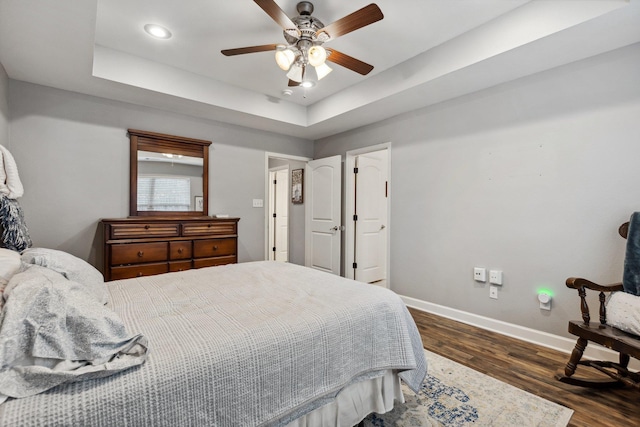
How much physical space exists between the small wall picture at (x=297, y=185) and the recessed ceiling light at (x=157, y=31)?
2.85m

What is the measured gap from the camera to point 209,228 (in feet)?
11.4

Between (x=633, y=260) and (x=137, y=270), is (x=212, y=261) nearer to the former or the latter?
(x=137, y=270)

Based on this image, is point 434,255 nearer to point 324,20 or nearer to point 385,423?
point 385,423

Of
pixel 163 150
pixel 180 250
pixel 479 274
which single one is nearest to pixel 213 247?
pixel 180 250

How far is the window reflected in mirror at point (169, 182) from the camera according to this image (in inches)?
134

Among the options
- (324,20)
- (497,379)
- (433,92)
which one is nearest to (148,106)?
(324,20)

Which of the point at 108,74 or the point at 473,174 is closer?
the point at 108,74

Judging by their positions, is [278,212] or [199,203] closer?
[199,203]

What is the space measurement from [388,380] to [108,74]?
11.0 feet

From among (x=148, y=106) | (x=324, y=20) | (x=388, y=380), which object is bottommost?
(x=388, y=380)

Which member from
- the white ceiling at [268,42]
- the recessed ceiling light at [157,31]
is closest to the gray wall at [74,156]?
the white ceiling at [268,42]

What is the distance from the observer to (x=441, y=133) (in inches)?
128

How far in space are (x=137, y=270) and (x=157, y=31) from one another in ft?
7.22

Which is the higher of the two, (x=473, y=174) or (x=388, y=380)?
(x=473, y=174)
